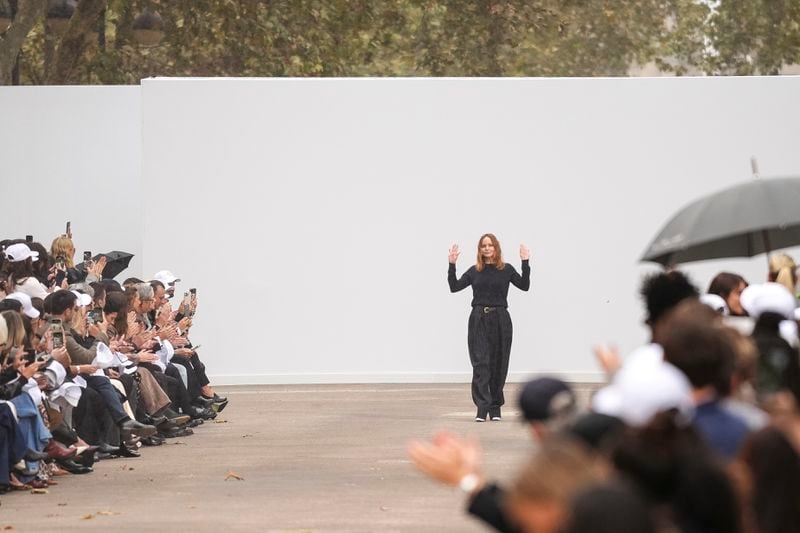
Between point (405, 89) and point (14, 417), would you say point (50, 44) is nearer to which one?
point (405, 89)

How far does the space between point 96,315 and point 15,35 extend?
13.0 metres

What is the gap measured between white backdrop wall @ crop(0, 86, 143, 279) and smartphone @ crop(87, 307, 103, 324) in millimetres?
8267

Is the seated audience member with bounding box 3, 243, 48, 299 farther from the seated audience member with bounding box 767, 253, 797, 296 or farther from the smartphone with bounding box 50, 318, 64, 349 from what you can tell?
the seated audience member with bounding box 767, 253, 797, 296

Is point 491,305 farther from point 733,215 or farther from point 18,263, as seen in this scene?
point 733,215

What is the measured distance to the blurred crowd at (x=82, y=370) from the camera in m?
12.6

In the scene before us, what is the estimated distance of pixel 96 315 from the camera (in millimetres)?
15961

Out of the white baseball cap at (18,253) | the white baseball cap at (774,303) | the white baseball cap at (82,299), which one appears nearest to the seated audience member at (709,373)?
the white baseball cap at (774,303)

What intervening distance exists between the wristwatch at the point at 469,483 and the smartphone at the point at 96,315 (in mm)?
10831

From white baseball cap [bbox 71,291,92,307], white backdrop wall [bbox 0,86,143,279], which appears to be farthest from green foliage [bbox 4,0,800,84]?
white baseball cap [bbox 71,291,92,307]

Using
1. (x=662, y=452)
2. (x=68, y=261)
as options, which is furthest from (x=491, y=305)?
(x=662, y=452)

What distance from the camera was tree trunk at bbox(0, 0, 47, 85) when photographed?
91.6ft

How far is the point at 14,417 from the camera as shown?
40.5 feet

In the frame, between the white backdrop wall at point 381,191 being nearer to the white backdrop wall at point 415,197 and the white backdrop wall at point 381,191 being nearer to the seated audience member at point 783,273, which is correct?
the white backdrop wall at point 415,197

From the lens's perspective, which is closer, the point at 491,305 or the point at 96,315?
the point at 96,315
